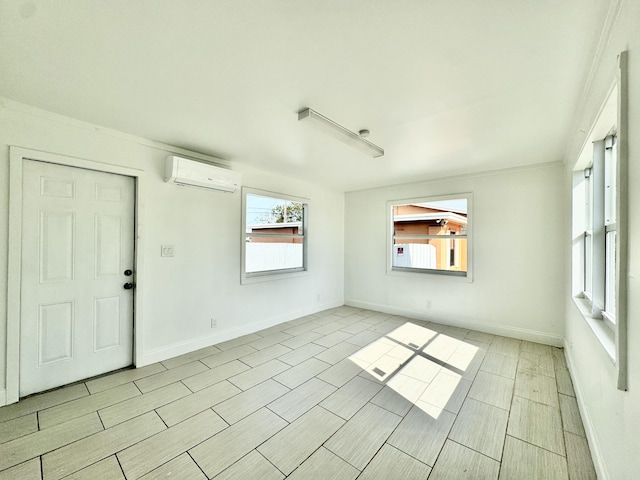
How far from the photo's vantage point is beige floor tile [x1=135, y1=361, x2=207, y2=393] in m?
2.55

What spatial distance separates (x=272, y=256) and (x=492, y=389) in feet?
10.7

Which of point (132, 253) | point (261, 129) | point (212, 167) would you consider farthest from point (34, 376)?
point (261, 129)

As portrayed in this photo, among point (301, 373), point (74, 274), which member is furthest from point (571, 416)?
point (74, 274)

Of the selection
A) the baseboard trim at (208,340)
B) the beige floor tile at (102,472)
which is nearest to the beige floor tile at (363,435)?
the beige floor tile at (102,472)

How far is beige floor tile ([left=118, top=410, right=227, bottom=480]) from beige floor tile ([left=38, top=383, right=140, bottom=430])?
28.0 inches

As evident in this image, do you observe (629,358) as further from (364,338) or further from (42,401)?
(42,401)

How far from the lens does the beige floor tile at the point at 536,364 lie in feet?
9.45

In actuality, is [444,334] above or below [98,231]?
below

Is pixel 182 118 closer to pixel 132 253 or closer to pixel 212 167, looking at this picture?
pixel 212 167

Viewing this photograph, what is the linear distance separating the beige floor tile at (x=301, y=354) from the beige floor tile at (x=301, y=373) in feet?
0.31

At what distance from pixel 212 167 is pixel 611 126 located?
3527mm

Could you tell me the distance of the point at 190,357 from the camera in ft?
10.4

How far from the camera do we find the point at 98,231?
2721 millimetres

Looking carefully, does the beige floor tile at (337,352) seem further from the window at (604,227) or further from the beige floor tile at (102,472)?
the window at (604,227)
